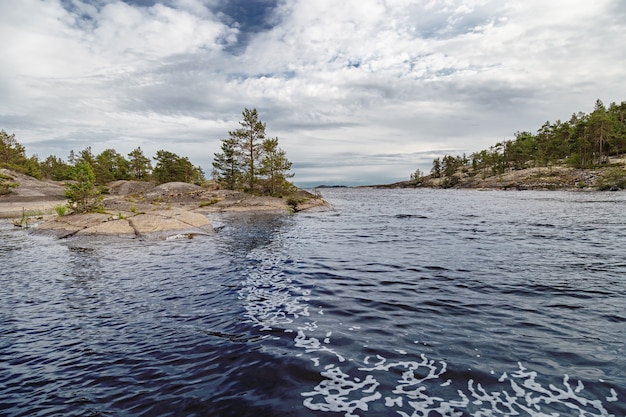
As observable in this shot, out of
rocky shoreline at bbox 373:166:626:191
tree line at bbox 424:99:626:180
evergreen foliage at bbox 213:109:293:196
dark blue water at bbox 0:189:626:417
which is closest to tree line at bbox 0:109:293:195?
evergreen foliage at bbox 213:109:293:196

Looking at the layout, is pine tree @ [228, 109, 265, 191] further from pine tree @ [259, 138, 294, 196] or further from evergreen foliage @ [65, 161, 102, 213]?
evergreen foliage @ [65, 161, 102, 213]

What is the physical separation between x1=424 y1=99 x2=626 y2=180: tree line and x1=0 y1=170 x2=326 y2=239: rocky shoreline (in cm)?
10166

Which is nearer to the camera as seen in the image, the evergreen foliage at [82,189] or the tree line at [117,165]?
the evergreen foliage at [82,189]

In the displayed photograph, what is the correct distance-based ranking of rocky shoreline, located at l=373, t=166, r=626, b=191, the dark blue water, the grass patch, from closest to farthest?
1. the dark blue water
2. the grass patch
3. rocky shoreline, located at l=373, t=166, r=626, b=191

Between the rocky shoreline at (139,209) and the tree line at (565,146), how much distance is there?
102m

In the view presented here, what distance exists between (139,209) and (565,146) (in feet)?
487

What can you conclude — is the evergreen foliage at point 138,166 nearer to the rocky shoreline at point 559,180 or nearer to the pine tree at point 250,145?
the pine tree at point 250,145

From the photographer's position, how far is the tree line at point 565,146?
9850 cm

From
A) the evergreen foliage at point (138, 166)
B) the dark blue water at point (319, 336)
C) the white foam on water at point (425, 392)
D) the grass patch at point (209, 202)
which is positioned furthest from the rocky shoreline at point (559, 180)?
A: the evergreen foliage at point (138, 166)

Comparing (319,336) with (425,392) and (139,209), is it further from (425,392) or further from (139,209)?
(139,209)

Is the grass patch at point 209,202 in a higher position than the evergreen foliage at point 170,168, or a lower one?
lower

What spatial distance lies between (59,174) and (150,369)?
121m

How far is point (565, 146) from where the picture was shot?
397ft

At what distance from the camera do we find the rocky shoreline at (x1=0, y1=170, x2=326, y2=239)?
2311 centimetres
